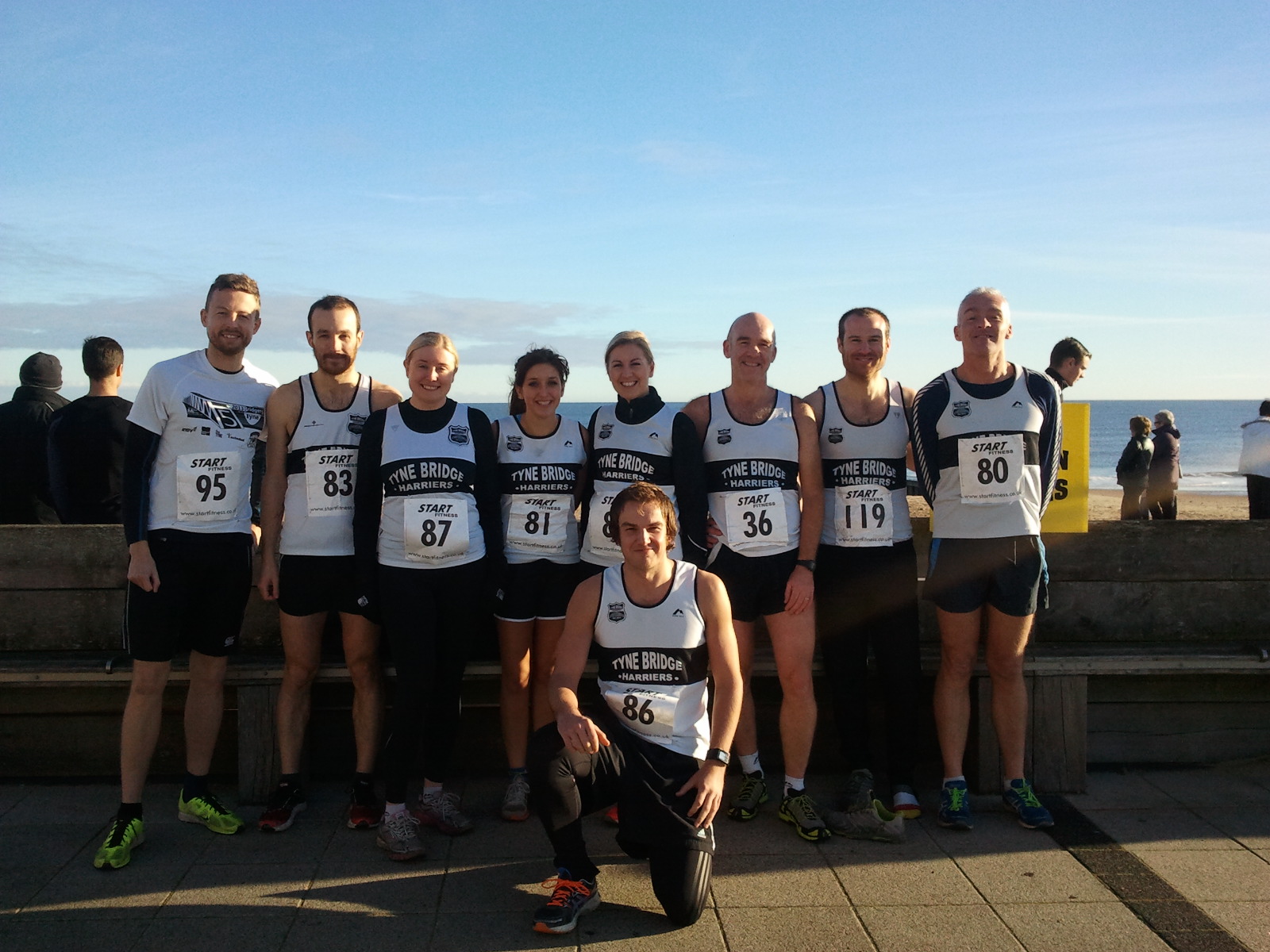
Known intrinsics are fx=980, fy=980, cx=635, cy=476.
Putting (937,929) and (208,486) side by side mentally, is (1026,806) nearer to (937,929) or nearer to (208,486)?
(937,929)

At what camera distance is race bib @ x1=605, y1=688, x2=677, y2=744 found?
3.56m

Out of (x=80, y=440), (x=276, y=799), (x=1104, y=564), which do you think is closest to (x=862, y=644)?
(x=1104, y=564)

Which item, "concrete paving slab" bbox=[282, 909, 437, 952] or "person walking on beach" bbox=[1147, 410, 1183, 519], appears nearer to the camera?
"concrete paving slab" bbox=[282, 909, 437, 952]

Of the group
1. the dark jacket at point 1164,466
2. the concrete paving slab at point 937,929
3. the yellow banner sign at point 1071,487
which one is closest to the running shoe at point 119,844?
the concrete paving slab at point 937,929

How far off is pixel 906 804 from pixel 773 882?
0.90 m

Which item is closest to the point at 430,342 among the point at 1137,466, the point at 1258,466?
the point at 1258,466

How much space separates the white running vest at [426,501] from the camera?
3.98m

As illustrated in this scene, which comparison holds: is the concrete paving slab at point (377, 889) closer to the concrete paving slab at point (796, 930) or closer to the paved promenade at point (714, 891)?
the paved promenade at point (714, 891)

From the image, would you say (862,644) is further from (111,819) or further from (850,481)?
(111,819)

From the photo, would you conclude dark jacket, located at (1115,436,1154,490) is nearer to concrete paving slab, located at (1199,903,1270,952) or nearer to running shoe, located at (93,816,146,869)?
concrete paving slab, located at (1199,903,1270,952)

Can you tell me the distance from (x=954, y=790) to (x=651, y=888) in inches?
56.5

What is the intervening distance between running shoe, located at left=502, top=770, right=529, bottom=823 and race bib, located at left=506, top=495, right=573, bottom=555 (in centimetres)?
101

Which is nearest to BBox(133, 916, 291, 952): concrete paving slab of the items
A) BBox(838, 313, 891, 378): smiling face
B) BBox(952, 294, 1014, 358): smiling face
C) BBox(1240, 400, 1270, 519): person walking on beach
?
BBox(838, 313, 891, 378): smiling face

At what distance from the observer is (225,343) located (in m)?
4.16
